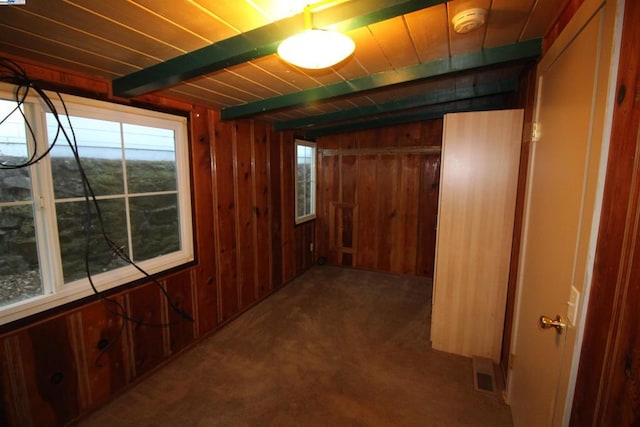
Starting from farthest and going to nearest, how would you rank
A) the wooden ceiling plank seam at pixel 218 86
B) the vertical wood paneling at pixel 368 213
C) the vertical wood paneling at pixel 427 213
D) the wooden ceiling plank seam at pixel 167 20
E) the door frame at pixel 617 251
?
the vertical wood paneling at pixel 368 213 < the vertical wood paneling at pixel 427 213 < the wooden ceiling plank seam at pixel 218 86 < the wooden ceiling plank seam at pixel 167 20 < the door frame at pixel 617 251

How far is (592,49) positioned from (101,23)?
6.04 feet

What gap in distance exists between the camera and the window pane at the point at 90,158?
1.63 metres

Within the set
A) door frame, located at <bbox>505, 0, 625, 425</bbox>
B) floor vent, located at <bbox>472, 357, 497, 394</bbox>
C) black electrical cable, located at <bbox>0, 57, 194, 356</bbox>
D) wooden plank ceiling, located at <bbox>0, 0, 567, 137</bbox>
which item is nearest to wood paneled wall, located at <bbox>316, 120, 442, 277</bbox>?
wooden plank ceiling, located at <bbox>0, 0, 567, 137</bbox>

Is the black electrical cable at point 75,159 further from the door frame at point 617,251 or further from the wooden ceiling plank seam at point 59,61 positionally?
the door frame at point 617,251

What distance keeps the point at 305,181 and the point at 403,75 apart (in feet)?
9.00

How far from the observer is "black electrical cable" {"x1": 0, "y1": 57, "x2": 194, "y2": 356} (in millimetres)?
1408

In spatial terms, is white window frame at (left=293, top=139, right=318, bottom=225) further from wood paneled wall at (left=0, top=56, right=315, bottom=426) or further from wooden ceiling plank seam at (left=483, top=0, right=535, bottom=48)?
wooden ceiling plank seam at (left=483, top=0, right=535, bottom=48)

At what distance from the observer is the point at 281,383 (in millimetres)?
2078

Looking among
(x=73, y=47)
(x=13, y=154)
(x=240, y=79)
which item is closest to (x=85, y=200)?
(x=13, y=154)

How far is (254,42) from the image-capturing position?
48.9 inches

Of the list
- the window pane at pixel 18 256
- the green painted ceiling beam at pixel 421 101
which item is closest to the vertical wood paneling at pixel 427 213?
the green painted ceiling beam at pixel 421 101

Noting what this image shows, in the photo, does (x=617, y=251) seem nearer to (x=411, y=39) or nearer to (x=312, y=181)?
(x=411, y=39)

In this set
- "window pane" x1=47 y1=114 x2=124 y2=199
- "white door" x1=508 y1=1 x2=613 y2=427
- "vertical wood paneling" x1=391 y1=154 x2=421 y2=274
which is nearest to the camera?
"white door" x1=508 y1=1 x2=613 y2=427

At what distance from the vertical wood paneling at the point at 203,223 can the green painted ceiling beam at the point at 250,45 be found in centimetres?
71
